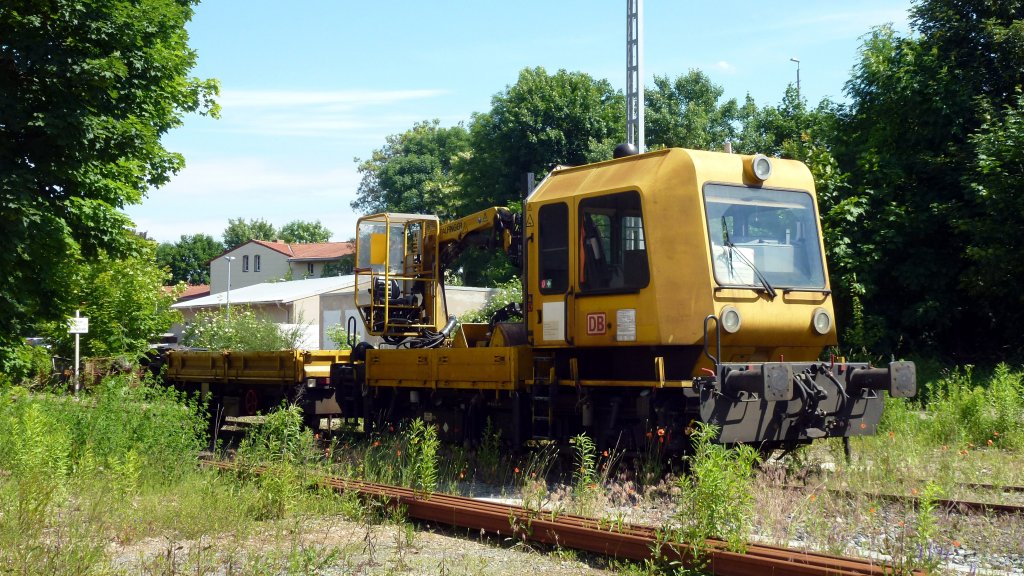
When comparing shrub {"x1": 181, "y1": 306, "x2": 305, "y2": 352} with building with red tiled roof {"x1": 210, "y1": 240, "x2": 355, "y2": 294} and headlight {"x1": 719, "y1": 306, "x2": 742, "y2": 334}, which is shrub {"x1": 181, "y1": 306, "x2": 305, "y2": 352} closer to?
headlight {"x1": 719, "y1": 306, "x2": 742, "y2": 334}

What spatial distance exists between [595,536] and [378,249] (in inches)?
310

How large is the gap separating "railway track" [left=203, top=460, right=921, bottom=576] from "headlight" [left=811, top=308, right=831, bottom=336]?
4026mm

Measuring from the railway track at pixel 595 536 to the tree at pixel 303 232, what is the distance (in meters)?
108

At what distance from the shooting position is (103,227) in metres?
17.3

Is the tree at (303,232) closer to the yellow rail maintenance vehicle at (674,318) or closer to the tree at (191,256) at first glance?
the tree at (191,256)

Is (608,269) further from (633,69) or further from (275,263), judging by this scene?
(275,263)

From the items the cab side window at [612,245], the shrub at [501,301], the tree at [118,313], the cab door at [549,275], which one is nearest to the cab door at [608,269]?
the cab side window at [612,245]

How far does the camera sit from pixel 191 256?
339ft

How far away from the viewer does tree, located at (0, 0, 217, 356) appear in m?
14.3

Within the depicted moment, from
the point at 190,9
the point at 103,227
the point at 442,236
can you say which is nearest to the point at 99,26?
the point at 103,227

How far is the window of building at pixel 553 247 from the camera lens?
1080cm

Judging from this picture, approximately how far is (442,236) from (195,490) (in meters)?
5.95

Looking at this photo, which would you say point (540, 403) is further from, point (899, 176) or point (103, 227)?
point (899, 176)

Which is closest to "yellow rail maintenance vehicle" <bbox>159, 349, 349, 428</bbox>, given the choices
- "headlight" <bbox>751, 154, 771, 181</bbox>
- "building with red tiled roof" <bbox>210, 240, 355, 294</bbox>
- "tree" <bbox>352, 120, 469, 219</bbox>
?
"headlight" <bbox>751, 154, 771, 181</bbox>
